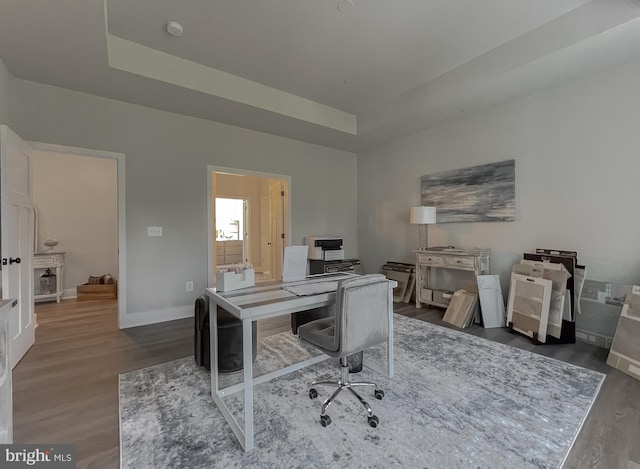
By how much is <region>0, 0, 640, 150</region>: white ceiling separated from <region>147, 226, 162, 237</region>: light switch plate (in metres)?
1.55

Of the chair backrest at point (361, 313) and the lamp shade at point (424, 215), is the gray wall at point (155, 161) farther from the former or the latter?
the chair backrest at point (361, 313)

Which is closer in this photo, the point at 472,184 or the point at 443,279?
the point at 472,184

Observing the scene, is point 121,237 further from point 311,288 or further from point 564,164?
point 564,164

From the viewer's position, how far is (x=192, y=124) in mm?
4094

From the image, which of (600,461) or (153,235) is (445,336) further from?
(153,235)

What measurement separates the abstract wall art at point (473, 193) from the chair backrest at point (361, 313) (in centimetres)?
276

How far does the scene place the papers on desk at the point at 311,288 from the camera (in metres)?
1.98

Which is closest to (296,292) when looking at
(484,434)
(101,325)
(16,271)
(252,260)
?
(484,434)

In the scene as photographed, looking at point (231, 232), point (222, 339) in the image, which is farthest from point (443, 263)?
point (231, 232)

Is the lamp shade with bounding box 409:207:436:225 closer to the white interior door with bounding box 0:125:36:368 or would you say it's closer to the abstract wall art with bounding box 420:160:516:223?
the abstract wall art with bounding box 420:160:516:223

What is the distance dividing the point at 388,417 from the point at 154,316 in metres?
3.26

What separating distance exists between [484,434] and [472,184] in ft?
10.9

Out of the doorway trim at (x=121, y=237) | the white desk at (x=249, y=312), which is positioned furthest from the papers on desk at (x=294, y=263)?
the doorway trim at (x=121, y=237)

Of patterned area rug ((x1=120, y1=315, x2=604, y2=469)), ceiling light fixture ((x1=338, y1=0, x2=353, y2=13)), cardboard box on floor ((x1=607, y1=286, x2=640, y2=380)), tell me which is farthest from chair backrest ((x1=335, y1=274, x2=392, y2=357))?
ceiling light fixture ((x1=338, y1=0, x2=353, y2=13))
